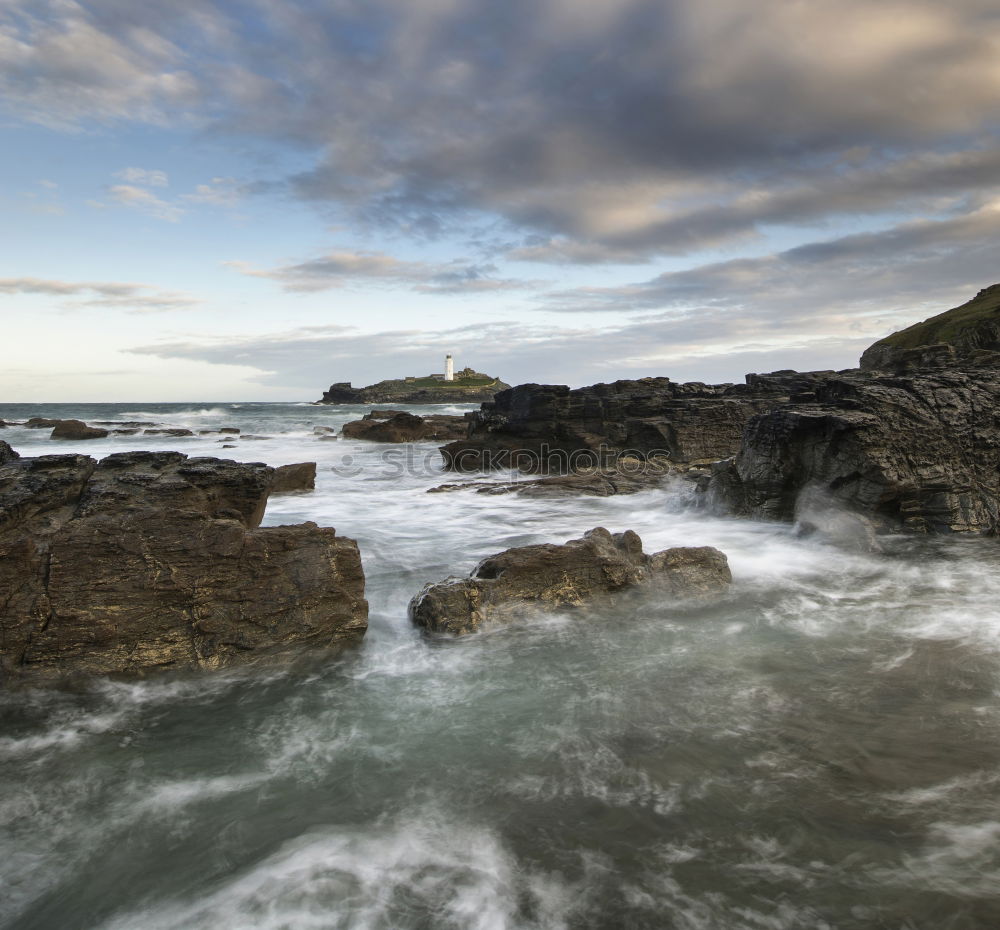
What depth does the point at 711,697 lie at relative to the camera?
5.46 meters

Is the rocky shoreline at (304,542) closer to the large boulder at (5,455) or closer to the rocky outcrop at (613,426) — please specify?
the large boulder at (5,455)

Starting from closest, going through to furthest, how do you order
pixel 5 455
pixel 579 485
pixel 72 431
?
pixel 5 455
pixel 579 485
pixel 72 431

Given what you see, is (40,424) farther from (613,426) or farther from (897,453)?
(897,453)

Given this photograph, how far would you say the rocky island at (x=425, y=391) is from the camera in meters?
127

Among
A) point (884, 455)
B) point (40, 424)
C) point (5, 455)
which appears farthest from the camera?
point (40, 424)

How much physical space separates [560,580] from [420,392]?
5032 inches

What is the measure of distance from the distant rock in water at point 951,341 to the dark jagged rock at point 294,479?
2055cm

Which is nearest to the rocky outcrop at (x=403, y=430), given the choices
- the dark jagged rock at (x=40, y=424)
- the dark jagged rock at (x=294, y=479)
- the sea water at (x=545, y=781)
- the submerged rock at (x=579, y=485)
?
the submerged rock at (x=579, y=485)

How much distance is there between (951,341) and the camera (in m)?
43.8

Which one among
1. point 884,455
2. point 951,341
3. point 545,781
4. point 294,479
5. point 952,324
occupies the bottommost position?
point 545,781

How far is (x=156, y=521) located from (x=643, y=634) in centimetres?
541

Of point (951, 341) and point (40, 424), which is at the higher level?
point (951, 341)

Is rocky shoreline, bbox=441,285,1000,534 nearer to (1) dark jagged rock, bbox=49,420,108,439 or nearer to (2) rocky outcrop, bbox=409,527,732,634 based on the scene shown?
(2) rocky outcrop, bbox=409,527,732,634

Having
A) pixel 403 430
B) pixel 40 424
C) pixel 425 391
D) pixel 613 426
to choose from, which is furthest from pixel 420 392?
pixel 613 426
